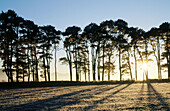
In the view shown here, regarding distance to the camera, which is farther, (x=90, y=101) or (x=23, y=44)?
(x=23, y=44)

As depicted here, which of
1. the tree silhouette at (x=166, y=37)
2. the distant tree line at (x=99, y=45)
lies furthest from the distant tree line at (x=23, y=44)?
the tree silhouette at (x=166, y=37)

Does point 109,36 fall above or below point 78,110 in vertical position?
above

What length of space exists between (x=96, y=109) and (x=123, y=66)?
1125 inches

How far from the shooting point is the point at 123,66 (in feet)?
115

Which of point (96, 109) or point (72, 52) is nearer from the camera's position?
point (96, 109)

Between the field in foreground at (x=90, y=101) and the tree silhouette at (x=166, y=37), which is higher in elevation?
the tree silhouette at (x=166, y=37)

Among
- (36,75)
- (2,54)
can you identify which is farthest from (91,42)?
Result: (2,54)

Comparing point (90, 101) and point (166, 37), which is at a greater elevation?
point (166, 37)

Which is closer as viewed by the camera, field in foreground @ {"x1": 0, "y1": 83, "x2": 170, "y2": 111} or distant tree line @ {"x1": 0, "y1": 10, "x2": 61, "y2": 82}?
field in foreground @ {"x1": 0, "y1": 83, "x2": 170, "y2": 111}

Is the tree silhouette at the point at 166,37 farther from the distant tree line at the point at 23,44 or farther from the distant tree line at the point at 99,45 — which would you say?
the distant tree line at the point at 23,44

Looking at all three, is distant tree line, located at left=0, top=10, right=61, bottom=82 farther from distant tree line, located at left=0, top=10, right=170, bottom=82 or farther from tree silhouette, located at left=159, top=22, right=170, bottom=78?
tree silhouette, located at left=159, top=22, right=170, bottom=78

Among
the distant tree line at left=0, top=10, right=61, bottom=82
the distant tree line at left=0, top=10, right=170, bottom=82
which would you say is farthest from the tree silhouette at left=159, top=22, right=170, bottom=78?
the distant tree line at left=0, top=10, right=61, bottom=82

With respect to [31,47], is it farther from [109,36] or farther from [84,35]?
[109,36]

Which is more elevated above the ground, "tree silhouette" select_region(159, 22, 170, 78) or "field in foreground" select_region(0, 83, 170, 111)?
"tree silhouette" select_region(159, 22, 170, 78)
